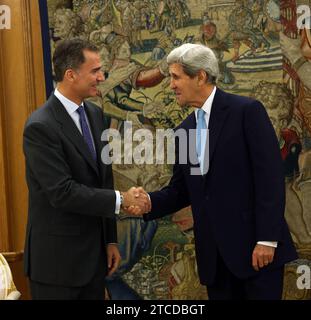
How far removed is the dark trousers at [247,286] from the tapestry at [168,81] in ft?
3.59

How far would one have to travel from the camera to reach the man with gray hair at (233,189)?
9.84 ft

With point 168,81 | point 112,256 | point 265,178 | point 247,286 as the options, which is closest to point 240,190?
point 265,178

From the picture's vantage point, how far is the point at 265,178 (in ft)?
→ 9.80

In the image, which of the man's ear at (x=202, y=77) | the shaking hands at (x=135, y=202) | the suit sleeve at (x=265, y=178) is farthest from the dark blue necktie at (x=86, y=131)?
the suit sleeve at (x=265, y=178)

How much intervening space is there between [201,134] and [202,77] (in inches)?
12.4

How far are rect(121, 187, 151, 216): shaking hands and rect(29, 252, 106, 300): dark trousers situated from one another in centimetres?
33

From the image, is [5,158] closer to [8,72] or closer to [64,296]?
[8,72]

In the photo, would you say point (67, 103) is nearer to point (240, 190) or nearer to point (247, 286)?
point (240, 190)

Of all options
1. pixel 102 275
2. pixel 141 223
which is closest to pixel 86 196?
pixel 102 275

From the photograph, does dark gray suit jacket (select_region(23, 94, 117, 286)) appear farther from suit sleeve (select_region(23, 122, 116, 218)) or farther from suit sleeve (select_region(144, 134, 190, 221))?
suit sleeve (select_region(144, 134, 190, 221))

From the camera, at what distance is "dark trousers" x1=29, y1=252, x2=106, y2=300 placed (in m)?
3.10

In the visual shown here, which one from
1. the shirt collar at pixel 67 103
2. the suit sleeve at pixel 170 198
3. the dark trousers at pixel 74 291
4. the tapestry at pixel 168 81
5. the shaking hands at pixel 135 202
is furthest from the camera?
the tapestry at pixel 168 81

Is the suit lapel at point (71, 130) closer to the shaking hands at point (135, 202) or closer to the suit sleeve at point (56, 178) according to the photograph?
the suit sleeve at point (56, 178)

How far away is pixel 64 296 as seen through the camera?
10.1 feet
